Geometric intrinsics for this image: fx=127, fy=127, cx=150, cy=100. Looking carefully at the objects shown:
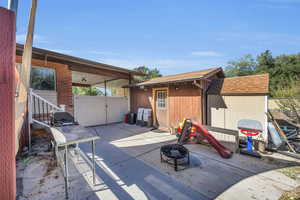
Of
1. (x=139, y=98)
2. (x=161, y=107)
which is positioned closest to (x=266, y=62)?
(x=161, y=107)

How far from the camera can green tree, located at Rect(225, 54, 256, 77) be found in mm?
26359

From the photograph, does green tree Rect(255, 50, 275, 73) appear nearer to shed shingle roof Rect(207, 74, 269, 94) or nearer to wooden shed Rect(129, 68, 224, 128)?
wooden shed Rect(129, 68, 224, 128)

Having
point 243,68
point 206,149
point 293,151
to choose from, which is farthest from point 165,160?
point 243,68

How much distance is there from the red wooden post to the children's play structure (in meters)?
4.25

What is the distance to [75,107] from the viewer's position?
281 inches

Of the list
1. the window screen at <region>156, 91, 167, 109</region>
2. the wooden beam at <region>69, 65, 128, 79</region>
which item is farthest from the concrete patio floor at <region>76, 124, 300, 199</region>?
the wooden beam at <region>69, 65, 128, 79</region>

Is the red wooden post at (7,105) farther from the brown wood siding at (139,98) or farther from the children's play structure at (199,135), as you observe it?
the brown wood siding at (139,98)

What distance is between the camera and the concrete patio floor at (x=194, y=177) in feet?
7.41

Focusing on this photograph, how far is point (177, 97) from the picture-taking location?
257 inches

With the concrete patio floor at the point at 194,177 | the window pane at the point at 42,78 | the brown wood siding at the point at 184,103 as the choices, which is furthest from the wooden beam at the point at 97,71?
the concrete patio floor at the point at 194,177

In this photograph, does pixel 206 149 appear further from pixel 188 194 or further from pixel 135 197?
pixel 135 197

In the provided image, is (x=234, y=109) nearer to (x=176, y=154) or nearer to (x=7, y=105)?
(x=176, y=154)

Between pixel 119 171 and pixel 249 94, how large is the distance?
5.07m

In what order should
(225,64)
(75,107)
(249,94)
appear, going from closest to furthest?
(249,94) < (75,107) < (225,64)
